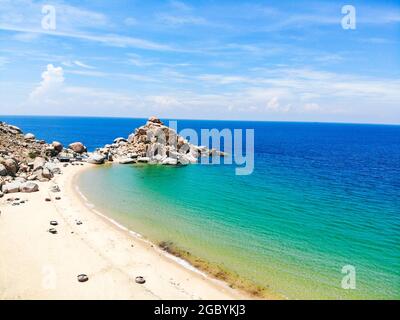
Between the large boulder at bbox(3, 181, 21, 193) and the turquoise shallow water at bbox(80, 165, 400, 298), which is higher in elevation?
the large boulder at bbox(3, 181, 21, 193)

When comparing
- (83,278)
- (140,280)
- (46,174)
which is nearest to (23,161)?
(46,174)

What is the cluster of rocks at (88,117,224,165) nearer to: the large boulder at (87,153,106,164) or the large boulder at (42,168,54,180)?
the large boulder at (87,153,106,164)

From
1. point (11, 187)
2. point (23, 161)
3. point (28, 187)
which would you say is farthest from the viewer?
point (23, 161)

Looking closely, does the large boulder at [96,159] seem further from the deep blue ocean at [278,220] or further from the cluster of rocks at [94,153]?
the deep blue ocean at [278,220]

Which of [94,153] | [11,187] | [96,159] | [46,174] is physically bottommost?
[11,187]

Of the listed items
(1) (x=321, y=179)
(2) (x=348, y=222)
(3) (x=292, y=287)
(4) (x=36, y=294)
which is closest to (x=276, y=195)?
(2) (x=348, y=222)

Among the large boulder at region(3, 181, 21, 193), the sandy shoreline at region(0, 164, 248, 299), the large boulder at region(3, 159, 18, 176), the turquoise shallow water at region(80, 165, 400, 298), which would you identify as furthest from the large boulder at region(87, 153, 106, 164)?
the sandy shoreline at region(0, 164, 248, 299)

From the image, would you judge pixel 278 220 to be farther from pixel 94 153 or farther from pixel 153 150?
pixel 94 153
